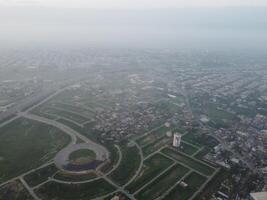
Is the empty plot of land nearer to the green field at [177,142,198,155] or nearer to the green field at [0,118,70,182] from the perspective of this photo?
the green field at [177,142,198,155]

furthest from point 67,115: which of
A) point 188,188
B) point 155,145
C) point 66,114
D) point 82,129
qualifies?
point 188,188

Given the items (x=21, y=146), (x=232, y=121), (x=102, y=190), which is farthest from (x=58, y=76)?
(x=102, y=190)

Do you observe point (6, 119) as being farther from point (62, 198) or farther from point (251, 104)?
point (251, 104)

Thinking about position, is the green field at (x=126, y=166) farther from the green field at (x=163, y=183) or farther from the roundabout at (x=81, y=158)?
the green field at (x=163, y=183)

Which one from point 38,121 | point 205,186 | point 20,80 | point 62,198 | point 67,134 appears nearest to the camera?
point 62,198

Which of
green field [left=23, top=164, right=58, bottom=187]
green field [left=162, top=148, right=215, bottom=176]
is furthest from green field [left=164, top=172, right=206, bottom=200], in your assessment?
green field [left=23, top=164, right=58, bottom=187]

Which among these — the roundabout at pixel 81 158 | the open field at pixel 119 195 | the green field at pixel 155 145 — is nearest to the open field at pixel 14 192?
the roundabout at pixel 81 158

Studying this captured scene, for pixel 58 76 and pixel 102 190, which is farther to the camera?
pixel 58 76

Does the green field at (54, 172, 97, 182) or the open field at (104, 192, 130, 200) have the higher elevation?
the green field at (54, 172, 97, 182)
